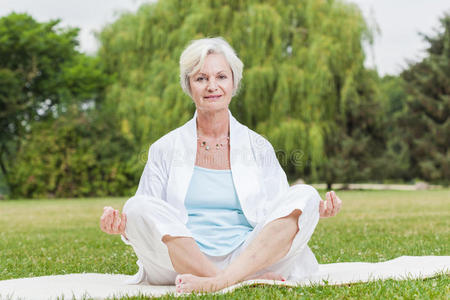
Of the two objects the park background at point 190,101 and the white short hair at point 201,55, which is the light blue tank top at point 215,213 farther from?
the park background at point 190,101

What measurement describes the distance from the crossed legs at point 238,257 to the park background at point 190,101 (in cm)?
1434

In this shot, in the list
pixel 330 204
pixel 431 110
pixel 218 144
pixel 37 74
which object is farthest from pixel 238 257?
pixel 431 110

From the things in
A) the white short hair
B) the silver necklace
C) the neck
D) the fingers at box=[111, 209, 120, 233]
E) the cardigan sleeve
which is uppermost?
the white short hair

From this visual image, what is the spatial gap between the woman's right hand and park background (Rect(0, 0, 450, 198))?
47.7 ft

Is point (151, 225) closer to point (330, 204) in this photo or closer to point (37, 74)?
point (330, 204)

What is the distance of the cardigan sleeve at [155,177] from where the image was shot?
3.55 metres

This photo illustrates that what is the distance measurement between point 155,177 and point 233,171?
534 millimetres

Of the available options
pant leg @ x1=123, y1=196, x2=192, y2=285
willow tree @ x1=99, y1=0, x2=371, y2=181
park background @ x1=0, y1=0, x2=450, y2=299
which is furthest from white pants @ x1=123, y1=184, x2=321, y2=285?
willow tree @ x1=99, y1=0, x2=371, y2=181

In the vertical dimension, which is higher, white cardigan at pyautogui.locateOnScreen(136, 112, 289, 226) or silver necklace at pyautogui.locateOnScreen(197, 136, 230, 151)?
silver necklace at pyautogui.locateOnScreen(197, 136, 230, 151)

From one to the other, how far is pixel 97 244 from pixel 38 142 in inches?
755

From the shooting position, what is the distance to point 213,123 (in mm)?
3873

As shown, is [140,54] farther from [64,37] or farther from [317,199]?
[317,199]

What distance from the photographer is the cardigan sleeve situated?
3555 mm

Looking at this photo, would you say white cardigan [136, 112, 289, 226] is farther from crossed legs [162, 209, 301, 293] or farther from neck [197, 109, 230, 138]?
crossed legs [162, 209, 301, 293]
